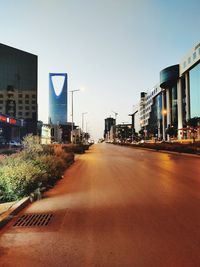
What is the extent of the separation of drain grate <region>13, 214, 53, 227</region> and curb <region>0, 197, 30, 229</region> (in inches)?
9.2

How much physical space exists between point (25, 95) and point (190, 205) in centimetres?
15587

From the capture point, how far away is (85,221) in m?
7.61

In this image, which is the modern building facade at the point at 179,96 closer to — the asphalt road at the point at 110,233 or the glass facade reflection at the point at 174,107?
the glass facade reflection at the point at 174,107

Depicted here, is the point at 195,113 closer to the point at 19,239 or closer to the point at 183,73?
the point at 183,73

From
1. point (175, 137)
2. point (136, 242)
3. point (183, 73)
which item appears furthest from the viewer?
point (175, 137)

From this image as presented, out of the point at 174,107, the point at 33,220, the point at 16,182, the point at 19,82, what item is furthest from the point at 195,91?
the point at 33,220

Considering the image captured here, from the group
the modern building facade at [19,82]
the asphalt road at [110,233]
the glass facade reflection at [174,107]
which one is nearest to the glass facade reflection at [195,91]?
the glass facade reflection at [174,107]

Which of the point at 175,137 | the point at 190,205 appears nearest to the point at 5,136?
the point at 175,137

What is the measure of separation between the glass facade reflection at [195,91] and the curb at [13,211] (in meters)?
91.4

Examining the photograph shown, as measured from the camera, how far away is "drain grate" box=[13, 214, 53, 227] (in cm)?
755

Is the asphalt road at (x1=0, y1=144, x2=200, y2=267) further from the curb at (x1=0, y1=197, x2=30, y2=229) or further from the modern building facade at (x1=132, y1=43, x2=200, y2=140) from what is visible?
the modern building facade at (x1=132, y1=43, x2=200, y2=140)

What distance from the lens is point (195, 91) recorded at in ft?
325

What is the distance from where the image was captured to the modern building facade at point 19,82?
15750 centimetres

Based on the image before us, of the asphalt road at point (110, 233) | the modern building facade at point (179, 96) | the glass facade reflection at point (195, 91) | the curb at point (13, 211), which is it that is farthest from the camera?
the modern building facade at point (179, 96)
